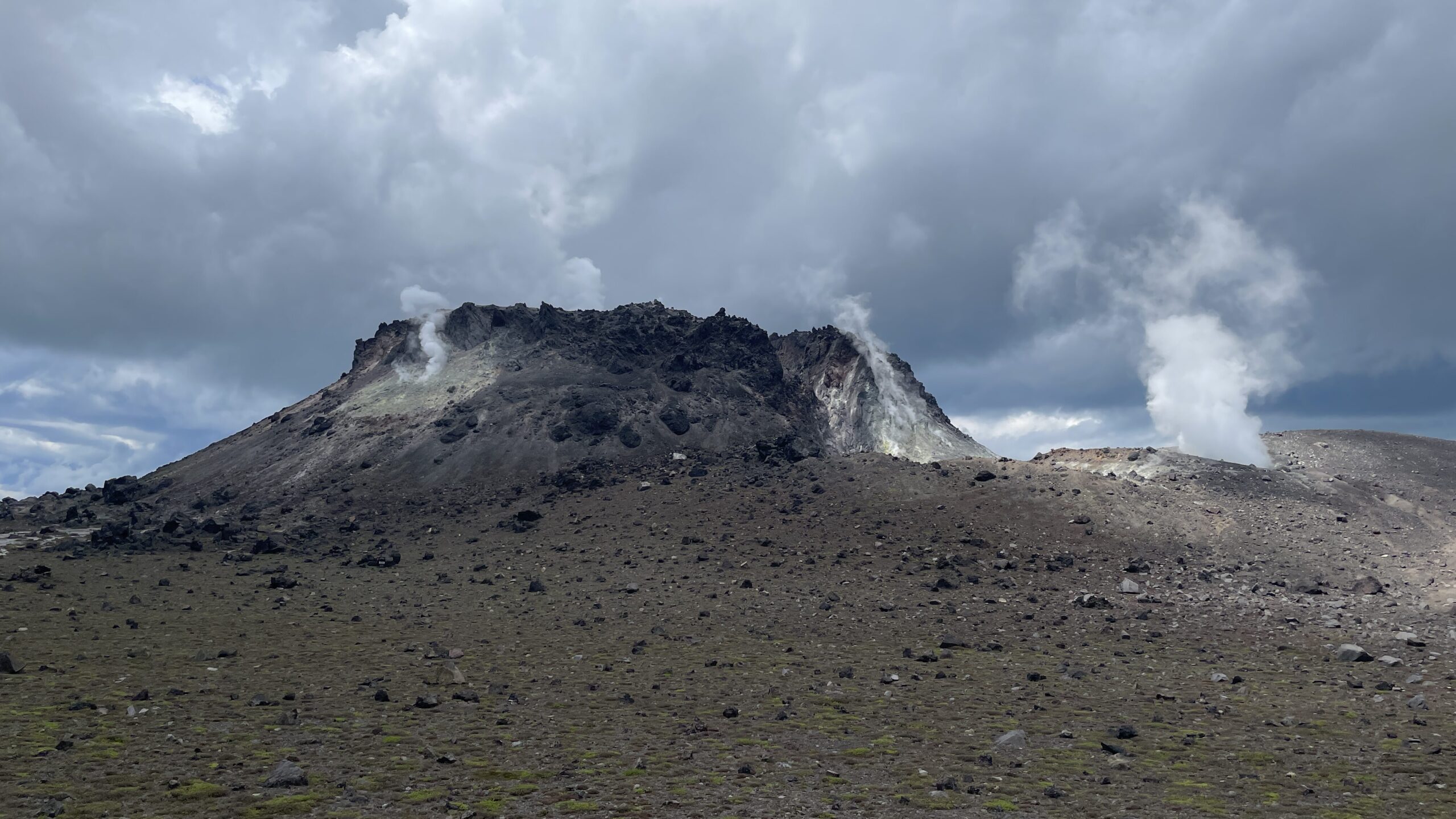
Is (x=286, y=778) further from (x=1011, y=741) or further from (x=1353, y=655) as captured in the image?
(x=1353, y=655)

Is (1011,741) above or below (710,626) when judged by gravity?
below

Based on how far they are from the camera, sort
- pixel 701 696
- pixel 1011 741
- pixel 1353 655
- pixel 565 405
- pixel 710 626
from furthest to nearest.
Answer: pixel 565 405 < pixel 710 626 < pixel 1353 655 < pixel 701 696 < pixel 1011 741

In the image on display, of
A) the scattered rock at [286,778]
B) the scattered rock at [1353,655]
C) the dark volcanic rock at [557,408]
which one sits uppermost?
the dark volcanic rock at [557,408]

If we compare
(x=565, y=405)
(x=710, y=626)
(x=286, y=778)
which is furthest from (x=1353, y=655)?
(x=565, y=405)

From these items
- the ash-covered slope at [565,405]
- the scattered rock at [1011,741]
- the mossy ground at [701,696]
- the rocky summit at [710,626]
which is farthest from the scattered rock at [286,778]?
the ash-covered slope at [565,405]

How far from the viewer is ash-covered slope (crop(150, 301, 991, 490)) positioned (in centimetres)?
6306

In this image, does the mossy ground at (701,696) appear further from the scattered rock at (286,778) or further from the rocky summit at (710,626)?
the scattered rock at (286,778)

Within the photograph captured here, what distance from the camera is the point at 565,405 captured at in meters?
68.9

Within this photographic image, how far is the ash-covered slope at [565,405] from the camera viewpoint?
6306 centimetres

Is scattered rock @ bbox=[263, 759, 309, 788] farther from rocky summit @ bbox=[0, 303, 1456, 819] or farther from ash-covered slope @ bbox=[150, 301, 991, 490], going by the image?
ash-covered slope @ bbox=[150, 301, 991, 490]

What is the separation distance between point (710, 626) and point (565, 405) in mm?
44066

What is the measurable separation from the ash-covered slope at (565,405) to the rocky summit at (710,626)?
63 centimetres

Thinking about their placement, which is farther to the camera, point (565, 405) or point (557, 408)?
point (565, 405)

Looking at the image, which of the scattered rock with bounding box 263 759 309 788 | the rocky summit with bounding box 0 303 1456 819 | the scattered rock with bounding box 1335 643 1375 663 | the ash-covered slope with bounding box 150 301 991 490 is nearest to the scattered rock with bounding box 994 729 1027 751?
the rocky summit with bounding box 0 303 1456 819
